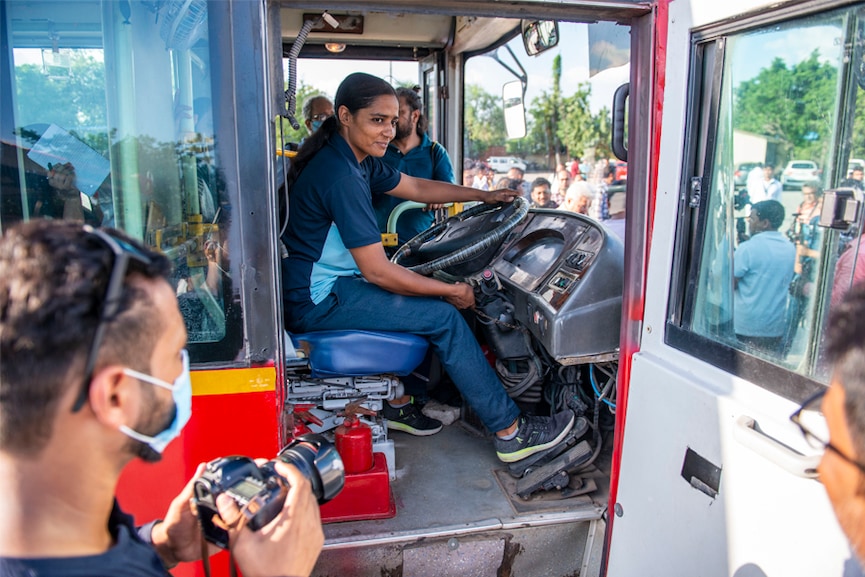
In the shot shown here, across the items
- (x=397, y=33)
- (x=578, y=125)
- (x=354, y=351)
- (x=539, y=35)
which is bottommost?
(x=354, y=351)

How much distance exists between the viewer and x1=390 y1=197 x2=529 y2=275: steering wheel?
8.66ft

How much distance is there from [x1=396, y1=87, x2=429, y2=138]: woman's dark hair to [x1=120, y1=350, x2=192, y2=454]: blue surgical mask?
3.10 metres

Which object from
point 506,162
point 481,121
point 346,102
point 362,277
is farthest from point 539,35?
point 506,162

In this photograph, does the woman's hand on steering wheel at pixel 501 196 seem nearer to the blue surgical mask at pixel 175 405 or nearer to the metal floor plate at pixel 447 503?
the metal floor plate at pixel 447 503

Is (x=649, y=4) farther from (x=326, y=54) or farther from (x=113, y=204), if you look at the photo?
(x=326, y=54)

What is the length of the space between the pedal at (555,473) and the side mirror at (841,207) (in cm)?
147

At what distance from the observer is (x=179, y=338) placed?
3.63ft

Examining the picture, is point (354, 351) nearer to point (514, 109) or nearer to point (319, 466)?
point (319, 466)

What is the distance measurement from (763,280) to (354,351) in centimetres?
146

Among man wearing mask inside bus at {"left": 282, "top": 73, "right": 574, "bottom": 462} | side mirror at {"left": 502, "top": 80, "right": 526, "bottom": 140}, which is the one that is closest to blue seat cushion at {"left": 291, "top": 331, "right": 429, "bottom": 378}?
man wearing mask inside bus at {"left": 282, "top": 73, "right": 574, "bottom": 462}

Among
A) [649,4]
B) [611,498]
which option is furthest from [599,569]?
[649,4]

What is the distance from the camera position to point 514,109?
398cm

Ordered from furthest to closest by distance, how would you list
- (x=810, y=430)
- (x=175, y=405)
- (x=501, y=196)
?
(x=501, y=196)
(x=810, y=430)
(x=175, y=405)

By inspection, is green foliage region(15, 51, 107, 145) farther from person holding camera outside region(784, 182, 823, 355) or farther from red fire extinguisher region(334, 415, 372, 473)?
person holding camera outside region(784, 182, 823, 355)
